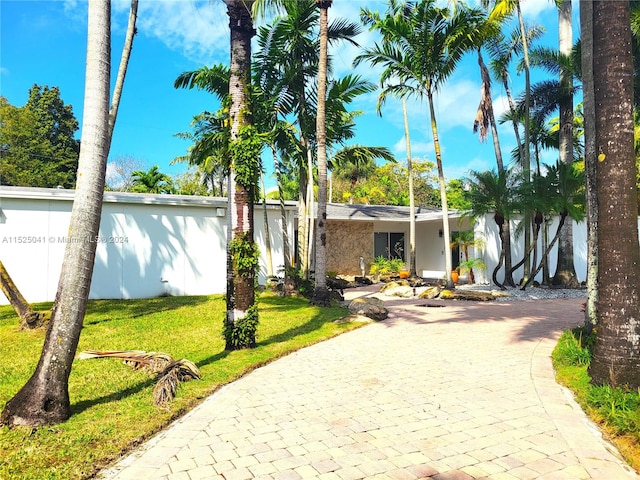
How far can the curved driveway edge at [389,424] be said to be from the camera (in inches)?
127

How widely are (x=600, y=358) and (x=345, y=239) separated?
17131 mm

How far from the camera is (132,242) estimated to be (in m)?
13.6

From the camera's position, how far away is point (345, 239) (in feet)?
70.5

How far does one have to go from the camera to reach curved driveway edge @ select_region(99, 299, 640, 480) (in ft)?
10.6

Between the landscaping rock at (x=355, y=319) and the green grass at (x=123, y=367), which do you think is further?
the landscaping rock at (x=355, y=319)

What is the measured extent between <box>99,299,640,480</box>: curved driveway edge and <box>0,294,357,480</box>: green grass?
27 centimetres

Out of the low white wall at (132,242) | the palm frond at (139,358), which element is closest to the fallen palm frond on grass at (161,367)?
the palm frond at (139,358)

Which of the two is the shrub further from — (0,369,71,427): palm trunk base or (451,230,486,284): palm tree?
(0,369,71,427): palm trunk base

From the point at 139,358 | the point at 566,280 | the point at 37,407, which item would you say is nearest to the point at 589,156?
the point at 139,358

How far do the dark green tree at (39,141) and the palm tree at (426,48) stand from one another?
25.8 m

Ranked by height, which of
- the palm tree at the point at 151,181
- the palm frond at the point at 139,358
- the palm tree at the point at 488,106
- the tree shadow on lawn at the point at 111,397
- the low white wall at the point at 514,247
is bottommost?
the tree shadow on lawn at the point at 111,397

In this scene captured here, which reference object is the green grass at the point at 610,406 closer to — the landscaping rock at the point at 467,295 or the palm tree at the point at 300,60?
the landscaping rock at the point at 467,295

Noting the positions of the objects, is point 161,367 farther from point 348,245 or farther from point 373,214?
point 373,214

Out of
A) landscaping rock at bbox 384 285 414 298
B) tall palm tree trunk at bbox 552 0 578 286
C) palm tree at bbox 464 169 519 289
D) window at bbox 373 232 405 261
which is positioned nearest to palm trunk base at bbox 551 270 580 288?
tall palm tree trunk at bbox 552 0 578 286
